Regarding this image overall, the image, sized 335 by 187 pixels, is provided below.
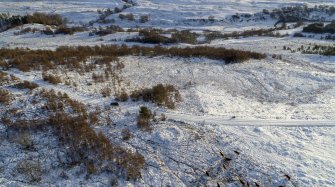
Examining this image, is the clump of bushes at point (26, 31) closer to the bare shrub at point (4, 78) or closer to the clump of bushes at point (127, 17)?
the clump of bushes at point (127, 17)

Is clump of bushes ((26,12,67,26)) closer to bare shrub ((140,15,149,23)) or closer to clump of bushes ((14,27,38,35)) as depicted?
clump of bushes ((14,27,38,35))

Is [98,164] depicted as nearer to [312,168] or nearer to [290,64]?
[312,168]

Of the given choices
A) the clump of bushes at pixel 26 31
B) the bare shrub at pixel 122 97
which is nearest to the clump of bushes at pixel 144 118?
the bare shrub at pixel 122 97

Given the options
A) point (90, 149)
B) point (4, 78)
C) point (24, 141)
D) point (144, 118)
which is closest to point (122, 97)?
point (144, 118)

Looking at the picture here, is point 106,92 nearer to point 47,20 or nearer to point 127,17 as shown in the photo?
point 47,20

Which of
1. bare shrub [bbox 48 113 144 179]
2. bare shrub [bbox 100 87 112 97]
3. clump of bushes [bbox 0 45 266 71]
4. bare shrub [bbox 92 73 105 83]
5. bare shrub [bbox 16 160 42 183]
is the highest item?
clump of bushes [bbox 0 45 266 71]

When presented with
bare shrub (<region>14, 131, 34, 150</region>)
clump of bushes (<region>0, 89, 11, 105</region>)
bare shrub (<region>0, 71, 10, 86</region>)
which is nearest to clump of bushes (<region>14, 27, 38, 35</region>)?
bare shrub (<region>0, 71, 10, 86</region>)
